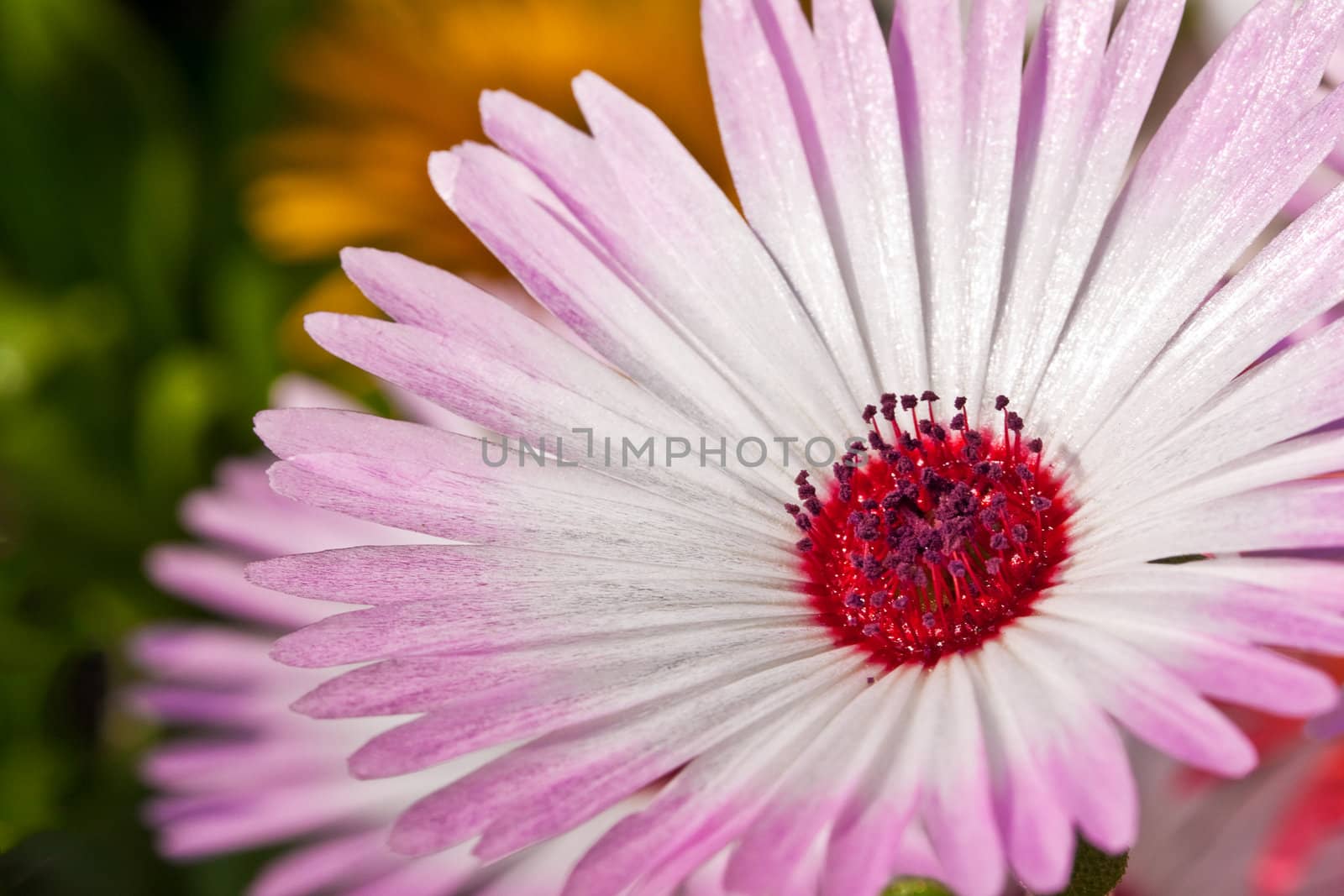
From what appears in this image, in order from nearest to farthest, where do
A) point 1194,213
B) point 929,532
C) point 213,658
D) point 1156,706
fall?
point 1156,706, point 1194,213, point 929,532, point 213,658

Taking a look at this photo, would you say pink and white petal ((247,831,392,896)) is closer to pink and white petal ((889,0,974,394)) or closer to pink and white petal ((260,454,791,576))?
pink and white petal ((260,454,791,576))

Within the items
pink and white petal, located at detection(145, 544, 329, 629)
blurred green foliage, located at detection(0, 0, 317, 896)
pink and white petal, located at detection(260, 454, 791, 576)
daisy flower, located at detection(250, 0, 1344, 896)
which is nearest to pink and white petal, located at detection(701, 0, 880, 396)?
daisy flower, located at detection(250, 0, 1344, 896)

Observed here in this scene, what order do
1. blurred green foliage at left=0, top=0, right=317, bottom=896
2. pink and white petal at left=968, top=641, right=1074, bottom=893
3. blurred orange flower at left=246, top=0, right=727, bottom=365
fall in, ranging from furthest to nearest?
1. blurred orange flower at left=246, top=0, right=727, bottom=365
2. blurred green foliage at left=0, top=0, right=317, bottom=896
3. pink and white petal at left=968, top=641, right=1074, bottom=893

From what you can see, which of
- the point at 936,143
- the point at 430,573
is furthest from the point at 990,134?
the point at 430,573

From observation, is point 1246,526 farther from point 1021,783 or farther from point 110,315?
point 110,315

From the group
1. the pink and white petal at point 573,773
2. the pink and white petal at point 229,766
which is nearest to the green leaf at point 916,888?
the pink and white petal at point 573,773

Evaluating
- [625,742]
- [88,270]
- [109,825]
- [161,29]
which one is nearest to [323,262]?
[88,270]
